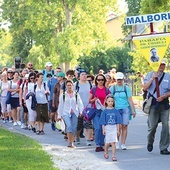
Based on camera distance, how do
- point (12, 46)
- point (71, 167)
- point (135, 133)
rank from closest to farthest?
1. point (71, 167)
2. point (135, 133)
3. point (12, 46)

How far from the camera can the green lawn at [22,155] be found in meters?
12.2

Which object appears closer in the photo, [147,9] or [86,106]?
[86,106]

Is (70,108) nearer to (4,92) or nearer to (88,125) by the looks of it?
(88,125)

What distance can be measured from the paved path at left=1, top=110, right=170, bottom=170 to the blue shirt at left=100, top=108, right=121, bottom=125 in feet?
2.36

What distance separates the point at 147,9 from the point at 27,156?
11.7 metres

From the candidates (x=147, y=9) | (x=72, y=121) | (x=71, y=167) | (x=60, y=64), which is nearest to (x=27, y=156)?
(x=71, y=167)

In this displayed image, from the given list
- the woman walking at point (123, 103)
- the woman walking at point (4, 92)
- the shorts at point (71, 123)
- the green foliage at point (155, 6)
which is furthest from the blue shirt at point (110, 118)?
the woman walking at point (4, 92)

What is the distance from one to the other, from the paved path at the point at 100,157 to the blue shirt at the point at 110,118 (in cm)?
72

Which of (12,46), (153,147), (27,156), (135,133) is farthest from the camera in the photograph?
(12,46)

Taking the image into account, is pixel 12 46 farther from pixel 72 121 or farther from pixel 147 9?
pixel 72 121

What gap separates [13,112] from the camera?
23.2 m

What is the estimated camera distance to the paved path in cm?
1255

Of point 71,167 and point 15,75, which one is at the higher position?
point 15,75

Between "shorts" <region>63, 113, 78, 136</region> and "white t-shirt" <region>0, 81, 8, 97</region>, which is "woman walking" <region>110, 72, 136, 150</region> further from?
"white t-shirt" <region>0, 81, 8, 97</region>
